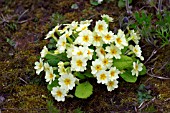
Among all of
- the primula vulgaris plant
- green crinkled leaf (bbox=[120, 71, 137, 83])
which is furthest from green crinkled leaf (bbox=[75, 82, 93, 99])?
green crinkled leaf (bbox=[120, 71, 137, 83])

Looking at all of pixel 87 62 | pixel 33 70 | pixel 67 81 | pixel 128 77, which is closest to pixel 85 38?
pixel 87 62

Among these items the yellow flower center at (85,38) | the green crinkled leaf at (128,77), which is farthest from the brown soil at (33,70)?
the yellow flower center at (85,38)

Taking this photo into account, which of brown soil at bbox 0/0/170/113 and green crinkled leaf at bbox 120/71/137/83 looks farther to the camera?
green crinkled leaf at bbox 120/71/137/83

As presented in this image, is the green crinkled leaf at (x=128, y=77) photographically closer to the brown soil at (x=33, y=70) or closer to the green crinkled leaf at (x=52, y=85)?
the brown soil at (x=33, y=70)

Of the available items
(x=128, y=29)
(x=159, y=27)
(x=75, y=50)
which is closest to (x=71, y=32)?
(x=75, y=50)

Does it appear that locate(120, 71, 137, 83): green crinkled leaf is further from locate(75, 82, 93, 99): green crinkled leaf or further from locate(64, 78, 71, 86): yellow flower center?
locate(64, 78, 71, 86): yellow flower center

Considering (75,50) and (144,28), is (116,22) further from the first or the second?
(75,50)
